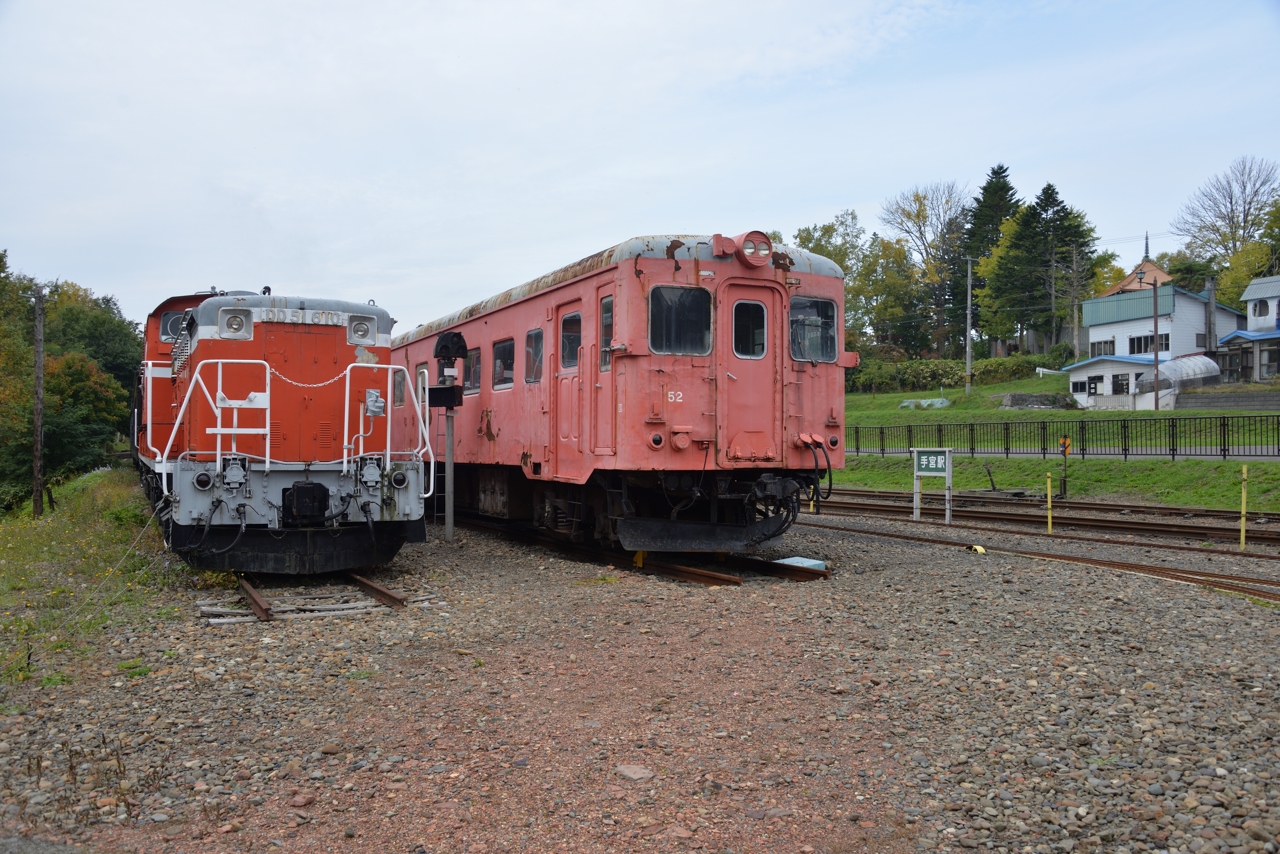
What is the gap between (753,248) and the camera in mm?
9945

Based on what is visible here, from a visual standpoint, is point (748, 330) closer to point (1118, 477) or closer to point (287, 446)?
point (287, 446)

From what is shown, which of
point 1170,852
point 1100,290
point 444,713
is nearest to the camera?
point 1170,852

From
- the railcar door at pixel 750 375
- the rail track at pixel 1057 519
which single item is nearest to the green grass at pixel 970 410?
the rail track at pixel 1057 519

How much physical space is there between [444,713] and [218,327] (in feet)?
20.3

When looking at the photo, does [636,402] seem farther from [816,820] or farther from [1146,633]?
[816,820]

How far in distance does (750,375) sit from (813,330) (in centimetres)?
105

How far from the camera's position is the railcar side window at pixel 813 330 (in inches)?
407

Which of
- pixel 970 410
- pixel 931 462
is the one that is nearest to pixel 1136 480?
pixel 931 462

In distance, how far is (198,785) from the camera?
4.40 m

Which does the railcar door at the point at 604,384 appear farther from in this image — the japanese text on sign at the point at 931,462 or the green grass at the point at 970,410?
the green grass at the point at 970,410

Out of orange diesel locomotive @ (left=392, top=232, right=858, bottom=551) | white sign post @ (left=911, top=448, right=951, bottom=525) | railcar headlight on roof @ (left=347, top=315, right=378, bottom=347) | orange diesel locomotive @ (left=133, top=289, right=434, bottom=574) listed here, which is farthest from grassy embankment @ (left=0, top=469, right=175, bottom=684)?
white sign post @ (left=911, top=448, right=951, bottom=525)

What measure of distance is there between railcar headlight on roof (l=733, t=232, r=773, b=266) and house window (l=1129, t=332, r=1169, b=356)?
2126 inches

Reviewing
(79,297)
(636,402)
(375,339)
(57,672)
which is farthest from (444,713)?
(79,297)

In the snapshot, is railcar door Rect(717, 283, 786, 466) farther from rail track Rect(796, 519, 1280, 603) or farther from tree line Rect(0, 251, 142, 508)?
tree line Rect(0, 251, 142, 508)
